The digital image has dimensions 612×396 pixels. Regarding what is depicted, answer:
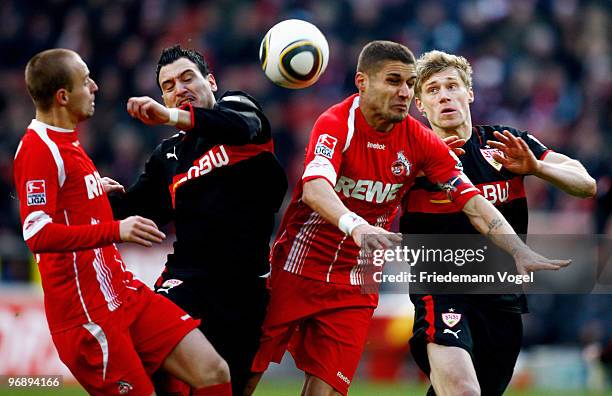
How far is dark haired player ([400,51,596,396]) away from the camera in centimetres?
687

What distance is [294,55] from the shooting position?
6801 millimetres

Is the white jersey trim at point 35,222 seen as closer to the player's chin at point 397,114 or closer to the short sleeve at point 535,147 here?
the player's chin at point 397,114

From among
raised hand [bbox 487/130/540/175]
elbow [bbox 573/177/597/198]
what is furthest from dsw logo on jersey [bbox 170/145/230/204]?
elbow [bbox 573/177/597/198]

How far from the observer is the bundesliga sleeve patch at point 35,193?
5.84 m

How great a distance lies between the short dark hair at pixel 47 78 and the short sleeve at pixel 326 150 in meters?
1.55

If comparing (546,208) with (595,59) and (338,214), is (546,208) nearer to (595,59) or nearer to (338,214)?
(595,59)

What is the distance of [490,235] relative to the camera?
6633 millimetres

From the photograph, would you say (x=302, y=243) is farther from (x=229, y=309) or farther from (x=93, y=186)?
(x=93, y=186)

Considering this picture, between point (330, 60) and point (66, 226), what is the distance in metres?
12.3

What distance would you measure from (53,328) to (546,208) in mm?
10832

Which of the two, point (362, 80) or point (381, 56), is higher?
point (381, 56)

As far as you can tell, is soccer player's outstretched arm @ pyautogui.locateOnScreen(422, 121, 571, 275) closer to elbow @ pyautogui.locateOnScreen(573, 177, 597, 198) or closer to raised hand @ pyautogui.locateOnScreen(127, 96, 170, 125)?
elbow @ pyautogui.locateOnScreen(573, 177, 597, 198)

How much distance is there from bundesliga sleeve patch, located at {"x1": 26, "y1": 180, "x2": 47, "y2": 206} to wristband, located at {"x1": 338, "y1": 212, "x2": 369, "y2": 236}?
5.67 ft

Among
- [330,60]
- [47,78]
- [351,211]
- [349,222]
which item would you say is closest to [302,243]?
[351,211]
